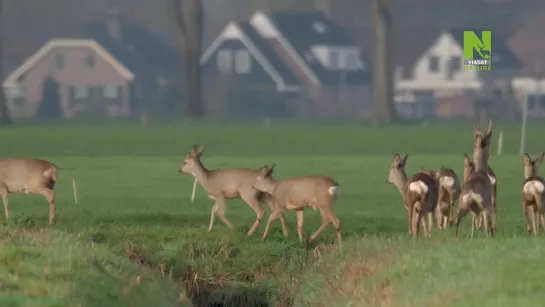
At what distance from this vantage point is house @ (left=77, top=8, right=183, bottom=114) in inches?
4683

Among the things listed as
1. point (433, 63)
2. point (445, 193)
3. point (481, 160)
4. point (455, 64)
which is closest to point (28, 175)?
point (445, 193)

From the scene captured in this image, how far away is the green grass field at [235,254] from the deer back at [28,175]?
1.95 ft

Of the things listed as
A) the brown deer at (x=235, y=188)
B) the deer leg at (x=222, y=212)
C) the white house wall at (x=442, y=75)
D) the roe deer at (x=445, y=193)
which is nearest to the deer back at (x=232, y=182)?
the brown deer at (x=235, y=188)

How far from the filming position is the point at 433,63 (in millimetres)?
122750

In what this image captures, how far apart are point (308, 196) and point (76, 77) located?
308ft

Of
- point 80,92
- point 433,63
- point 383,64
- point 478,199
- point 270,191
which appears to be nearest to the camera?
point 478,199

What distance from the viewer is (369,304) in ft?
59.4

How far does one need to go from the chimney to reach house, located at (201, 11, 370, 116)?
1298cm

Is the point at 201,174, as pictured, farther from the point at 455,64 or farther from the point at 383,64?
the point at 455,64

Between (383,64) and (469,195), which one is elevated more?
(383,64)

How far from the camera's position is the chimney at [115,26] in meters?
132

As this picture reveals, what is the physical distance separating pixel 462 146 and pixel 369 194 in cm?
2291

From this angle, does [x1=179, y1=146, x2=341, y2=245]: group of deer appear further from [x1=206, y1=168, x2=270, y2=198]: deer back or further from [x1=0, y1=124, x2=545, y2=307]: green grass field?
[x1=0, y1=124, x2=545, y2=307]: green grass field

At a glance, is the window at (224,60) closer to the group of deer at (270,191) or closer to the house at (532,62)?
the house at (532,62)
